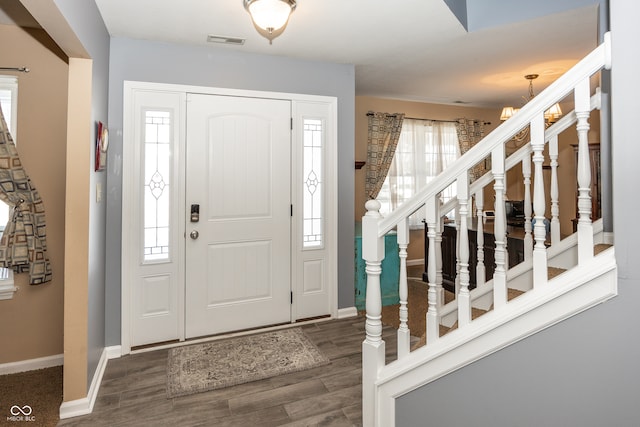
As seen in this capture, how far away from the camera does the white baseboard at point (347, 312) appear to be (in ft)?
12.0

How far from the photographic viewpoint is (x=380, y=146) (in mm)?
5387

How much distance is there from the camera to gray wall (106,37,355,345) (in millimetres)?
2873

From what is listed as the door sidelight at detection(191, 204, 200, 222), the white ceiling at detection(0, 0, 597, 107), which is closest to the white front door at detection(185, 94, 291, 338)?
the door sidelight at detection(191, 204, 200, 222)

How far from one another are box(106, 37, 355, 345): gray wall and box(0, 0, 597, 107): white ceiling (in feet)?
0.32

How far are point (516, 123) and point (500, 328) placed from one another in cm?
83

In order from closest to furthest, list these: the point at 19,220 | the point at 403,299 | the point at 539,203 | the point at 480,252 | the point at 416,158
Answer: the point at 539,203, the point at 403,299, the point at 480,252, the point at 19,220, the point at 416,158

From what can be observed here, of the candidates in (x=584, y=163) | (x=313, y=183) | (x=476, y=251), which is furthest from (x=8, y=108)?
(x=476, y=251)

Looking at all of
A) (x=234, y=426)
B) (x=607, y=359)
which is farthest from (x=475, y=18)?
(x=234, y=426)

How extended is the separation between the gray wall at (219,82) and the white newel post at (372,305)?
1.81 metres

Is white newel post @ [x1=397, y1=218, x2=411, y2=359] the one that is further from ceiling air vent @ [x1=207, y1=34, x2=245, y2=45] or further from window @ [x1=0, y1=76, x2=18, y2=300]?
window @ [x1=0, y1=76, x2=18, y2=300]

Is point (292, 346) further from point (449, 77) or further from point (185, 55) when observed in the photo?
point (449, 77)

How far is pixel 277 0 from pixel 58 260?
247 cm

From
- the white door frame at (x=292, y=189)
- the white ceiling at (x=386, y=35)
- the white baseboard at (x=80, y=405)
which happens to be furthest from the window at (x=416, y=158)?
the white baseboard at (x=80, y=405)

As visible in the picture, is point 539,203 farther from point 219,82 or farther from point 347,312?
point 219,82
